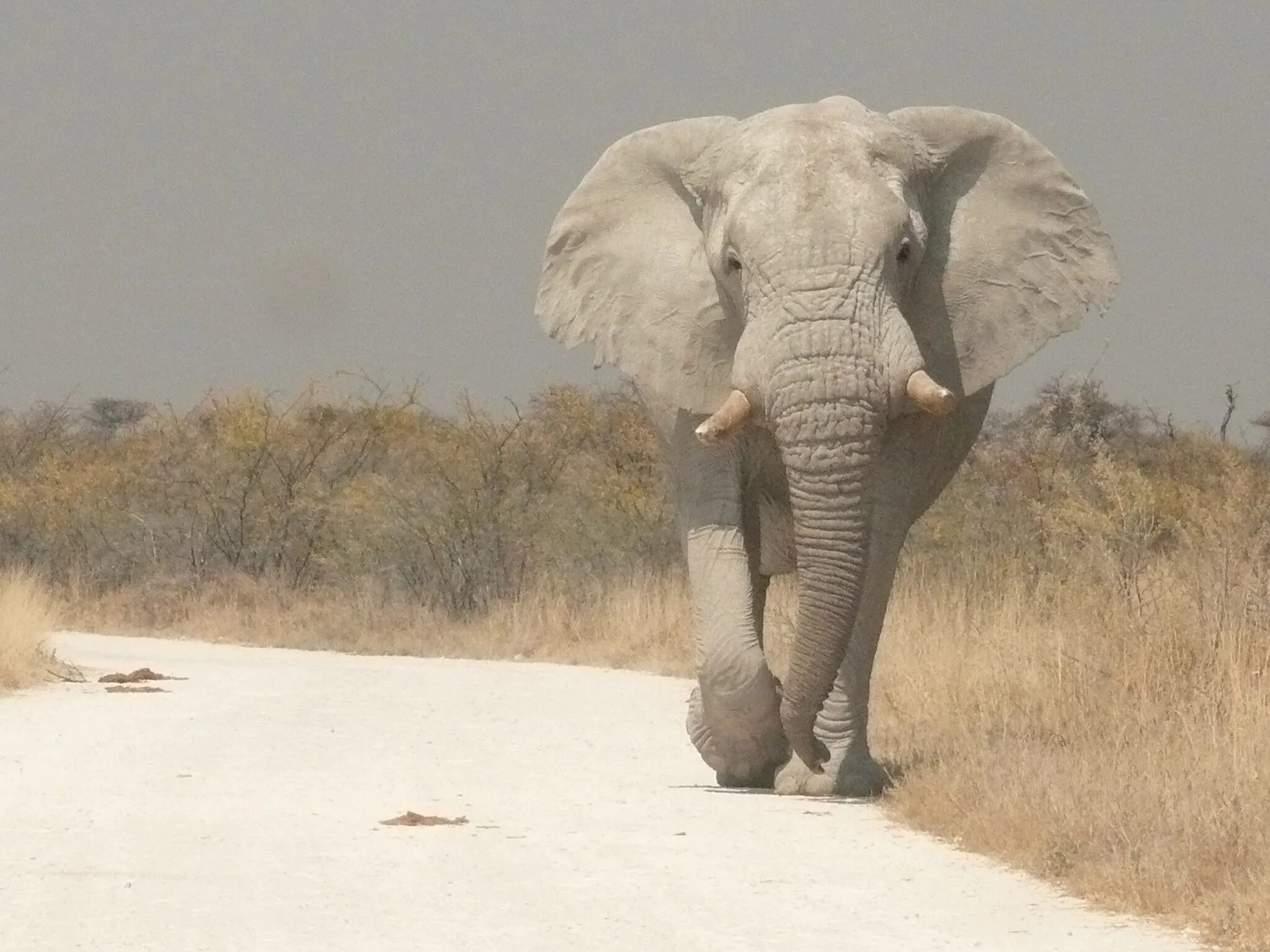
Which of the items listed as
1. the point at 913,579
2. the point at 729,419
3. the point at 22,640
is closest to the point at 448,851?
the point at 729,419

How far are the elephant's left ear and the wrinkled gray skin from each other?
12mm

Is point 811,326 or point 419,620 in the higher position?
point 811,326

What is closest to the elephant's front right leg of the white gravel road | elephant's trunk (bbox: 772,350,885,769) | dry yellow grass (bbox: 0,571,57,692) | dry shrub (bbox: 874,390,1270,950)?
the white gravel road

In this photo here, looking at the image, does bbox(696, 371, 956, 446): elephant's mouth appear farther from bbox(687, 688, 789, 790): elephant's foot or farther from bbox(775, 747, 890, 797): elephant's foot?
bbox(775, 747, 890, 797): elephant's foot

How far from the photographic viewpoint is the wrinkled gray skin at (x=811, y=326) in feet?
34.0

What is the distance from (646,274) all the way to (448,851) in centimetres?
342

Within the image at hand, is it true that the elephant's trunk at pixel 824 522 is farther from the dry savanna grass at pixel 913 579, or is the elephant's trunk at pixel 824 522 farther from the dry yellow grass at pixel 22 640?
the dry yellow grass at pixel 22 640

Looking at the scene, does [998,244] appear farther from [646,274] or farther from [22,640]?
[22,640]

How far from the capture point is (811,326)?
33.7 ft

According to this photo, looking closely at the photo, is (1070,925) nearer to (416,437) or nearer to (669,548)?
(669,548)

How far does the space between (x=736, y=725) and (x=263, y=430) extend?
2418 centimetres

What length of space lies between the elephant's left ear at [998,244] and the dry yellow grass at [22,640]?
8.67 m

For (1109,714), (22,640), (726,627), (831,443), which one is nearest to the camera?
(831,443)

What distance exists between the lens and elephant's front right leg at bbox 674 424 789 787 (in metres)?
11.2
